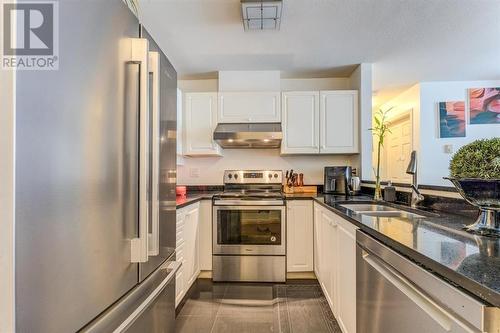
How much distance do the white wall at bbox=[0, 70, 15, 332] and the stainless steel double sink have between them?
166 cm

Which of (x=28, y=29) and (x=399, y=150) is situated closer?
(x=28, y=29)

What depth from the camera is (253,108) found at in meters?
3.18

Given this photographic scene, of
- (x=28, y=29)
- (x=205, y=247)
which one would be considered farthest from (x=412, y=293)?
(x=205, y=247)

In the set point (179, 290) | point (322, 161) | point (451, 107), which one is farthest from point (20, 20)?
point (451, 107)

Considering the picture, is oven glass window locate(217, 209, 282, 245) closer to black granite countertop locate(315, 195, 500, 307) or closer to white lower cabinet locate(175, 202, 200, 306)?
white lower cabinet locate(175, 202, 200, 306)

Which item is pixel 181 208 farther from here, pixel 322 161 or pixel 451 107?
pixel 451 107

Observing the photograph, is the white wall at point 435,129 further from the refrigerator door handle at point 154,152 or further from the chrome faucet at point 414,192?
the refrigerator door handle at point 154,152

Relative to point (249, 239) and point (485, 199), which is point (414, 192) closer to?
point (485, 199)

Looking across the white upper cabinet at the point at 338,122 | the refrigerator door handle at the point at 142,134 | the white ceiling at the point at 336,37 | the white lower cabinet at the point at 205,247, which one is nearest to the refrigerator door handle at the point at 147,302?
the refrigerator door handle at the point at 142,134

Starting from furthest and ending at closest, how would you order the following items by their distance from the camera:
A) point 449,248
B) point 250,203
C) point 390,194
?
point 250,203 → point 390,194 → point 449,248

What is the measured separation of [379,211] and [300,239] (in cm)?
101

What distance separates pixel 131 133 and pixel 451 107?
4702mm

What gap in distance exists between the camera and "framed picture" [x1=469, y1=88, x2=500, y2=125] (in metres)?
4.02

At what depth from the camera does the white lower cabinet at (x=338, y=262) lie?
1.57 meters
